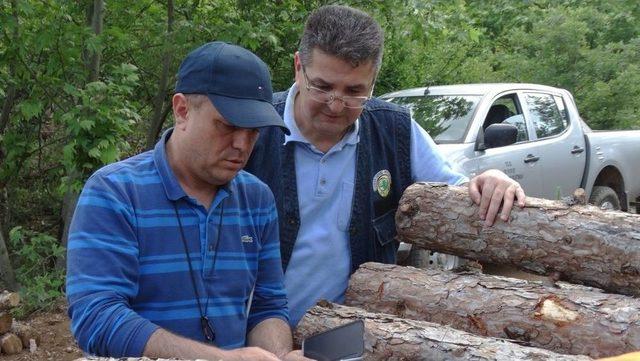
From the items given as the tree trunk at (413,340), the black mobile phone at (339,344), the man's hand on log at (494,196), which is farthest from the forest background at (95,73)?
the black mobile phone at (339,344)

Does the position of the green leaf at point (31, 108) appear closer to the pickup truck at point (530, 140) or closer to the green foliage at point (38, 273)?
the green foliage at point (38, 273)

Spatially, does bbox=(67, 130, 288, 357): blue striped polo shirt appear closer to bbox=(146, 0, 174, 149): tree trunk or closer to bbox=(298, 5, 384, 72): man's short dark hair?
bbox=(298, 5, 384, 72): man's short dark hair

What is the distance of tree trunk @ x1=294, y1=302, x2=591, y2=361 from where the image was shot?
2566 mm

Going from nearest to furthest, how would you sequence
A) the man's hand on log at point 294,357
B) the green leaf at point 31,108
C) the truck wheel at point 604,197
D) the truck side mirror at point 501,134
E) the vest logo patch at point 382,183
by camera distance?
the man's hand on log at point 294,357, the vest logo patch at point 382,183, the green leaf at point 31,108, the truck side mirror at point 501,134, the truck wheel at point 604,197

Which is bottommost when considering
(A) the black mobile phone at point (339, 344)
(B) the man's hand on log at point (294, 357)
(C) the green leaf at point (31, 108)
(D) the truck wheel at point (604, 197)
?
(D) the truck wheel at point (604, 197)

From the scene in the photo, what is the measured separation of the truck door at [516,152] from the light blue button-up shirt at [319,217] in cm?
479

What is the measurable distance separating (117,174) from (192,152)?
0.23 metres

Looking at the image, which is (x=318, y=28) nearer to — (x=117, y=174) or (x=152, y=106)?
(x=117, y=174)

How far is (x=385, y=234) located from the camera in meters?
3.40

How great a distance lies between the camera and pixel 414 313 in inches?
124

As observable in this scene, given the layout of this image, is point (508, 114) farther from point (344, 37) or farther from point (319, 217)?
point (344, 37)

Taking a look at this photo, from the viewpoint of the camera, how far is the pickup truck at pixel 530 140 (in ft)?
25.1

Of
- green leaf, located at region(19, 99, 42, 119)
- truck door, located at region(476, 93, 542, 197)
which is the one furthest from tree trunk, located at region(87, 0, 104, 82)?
truck door, located at region(476, 93, 542, 197)

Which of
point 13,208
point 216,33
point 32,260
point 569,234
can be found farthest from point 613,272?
point 13,208
